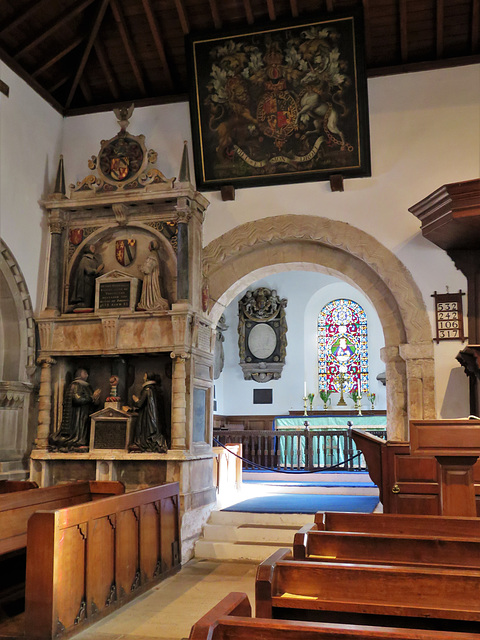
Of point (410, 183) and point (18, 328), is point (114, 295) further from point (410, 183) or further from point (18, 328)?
point (410, 183)

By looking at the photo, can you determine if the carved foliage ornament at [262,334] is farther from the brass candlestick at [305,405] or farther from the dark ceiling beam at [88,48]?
the dark ceiling beam at [88,48]

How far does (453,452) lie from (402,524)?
0.71m

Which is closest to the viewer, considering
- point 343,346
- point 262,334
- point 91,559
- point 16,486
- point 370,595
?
point 370,595

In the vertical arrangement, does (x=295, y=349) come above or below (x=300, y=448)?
above

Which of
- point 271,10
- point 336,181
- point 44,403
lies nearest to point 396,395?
point 336,181

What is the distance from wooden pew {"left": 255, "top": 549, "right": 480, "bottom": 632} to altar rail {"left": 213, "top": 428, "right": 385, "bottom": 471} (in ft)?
23.3

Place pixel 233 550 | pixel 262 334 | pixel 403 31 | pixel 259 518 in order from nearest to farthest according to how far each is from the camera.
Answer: pixel 233 550, pixel 259 518, pixel 403 31, pixel 262 334

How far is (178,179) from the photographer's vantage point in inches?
313

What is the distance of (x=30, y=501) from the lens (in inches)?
205

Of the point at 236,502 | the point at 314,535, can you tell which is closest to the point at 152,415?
the point at 236,502

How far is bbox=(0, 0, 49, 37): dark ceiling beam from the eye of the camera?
23.5ft

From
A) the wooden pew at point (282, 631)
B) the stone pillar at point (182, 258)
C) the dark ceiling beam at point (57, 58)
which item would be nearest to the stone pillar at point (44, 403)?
the stone pillar at point (182, 258)

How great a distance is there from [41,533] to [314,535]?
1999 millimetres

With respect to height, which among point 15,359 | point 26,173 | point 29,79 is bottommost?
point 15,359
